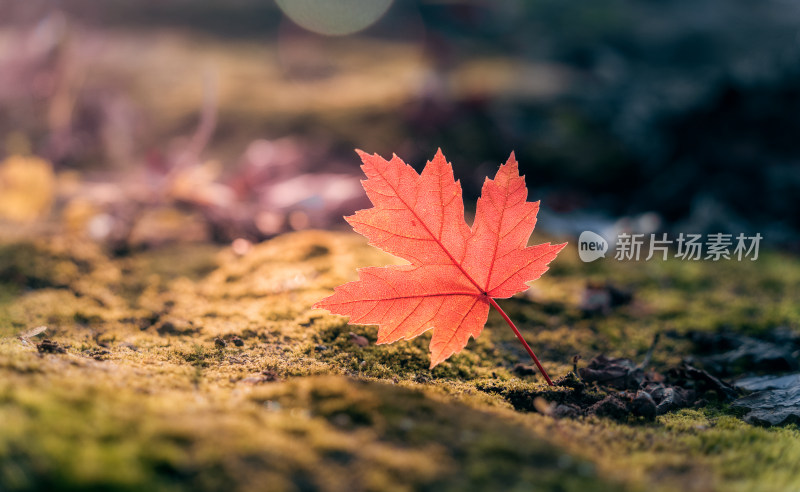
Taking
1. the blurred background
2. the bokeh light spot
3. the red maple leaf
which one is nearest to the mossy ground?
the red maple leaf

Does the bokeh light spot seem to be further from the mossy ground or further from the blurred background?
the mossy ground

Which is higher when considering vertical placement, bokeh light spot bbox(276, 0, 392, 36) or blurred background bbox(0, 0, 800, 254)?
bokeh light spot bbox(276, 0, 392, 36)

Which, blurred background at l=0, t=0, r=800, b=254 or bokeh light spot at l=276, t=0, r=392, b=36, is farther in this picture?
bokeh light spot at l=276, t=0, r=392, b=36

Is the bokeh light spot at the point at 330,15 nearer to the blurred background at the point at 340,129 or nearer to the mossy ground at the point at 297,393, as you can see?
the blurred background at the point at 340,129

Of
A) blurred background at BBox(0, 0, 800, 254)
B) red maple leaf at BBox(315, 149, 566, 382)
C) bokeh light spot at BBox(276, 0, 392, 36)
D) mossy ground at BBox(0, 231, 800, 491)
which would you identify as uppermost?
bokeh light spot at BBox(276, 0, 392, 36)

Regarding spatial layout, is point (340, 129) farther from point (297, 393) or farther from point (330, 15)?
point (330, 15)

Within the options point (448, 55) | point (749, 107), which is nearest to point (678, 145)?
point (749, 107)

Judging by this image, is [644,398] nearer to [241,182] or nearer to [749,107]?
[241,182]

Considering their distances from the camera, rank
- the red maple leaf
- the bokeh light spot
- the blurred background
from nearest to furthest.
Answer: the red maple leaf → the blurred background → the bokeh light spot
